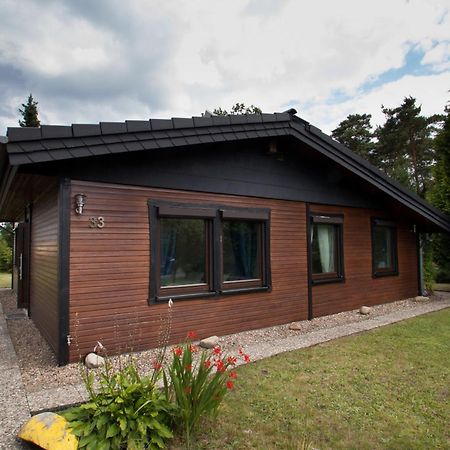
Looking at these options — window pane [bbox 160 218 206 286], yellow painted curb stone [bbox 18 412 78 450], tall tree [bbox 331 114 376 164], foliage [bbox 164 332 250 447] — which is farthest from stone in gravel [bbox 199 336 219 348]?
tall tree [bbox 331 114 376 164]

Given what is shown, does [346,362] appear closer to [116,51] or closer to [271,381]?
[271,381]

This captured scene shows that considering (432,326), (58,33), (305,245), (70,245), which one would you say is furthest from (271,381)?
(58,33)

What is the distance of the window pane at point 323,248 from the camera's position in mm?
6875

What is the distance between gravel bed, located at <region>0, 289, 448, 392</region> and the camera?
11.8 feet

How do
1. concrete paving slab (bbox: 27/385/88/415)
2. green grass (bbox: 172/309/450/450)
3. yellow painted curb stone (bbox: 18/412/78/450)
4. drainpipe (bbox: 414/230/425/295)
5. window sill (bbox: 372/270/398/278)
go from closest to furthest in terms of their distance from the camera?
yellow painted curb stone (bbox: 18/412/78/450)
green grass (bbox: 172/309/450/450)
concrete paving slab (bbox: 27/385/88/415)
window sill (bbox: 372/270/398/278)
drainpipe (bbox: 414/230/425/295)

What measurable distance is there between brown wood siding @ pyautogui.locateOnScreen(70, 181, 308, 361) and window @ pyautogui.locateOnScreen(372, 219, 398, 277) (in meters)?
4.28

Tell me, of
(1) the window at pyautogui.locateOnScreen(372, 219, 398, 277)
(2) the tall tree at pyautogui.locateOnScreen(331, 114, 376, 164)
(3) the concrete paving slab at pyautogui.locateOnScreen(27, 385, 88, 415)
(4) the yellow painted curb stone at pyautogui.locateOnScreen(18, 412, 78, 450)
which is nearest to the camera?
(4) the yellow painted curb stone at pyautogui.locateOnScreen(18, 412, 78, 450)

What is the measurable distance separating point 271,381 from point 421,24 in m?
8.64

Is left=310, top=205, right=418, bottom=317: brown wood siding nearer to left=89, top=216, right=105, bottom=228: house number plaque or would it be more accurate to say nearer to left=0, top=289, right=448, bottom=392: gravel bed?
left=0, top=289, right=448, bottom=392: gravel bed

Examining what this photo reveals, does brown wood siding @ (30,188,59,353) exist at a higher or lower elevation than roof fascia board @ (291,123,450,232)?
lower

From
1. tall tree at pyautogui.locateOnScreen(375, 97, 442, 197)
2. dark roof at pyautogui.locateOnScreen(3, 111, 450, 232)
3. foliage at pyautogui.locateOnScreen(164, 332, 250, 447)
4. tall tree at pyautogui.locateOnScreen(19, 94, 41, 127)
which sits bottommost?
foliage at pyautogui.locateOnScreen(164, 332, 250, 447)

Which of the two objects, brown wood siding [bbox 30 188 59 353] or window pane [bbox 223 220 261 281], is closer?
brown wood siding [bbox 30 188 59 353]

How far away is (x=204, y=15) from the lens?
7445mm

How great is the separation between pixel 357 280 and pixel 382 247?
5.12 ft
